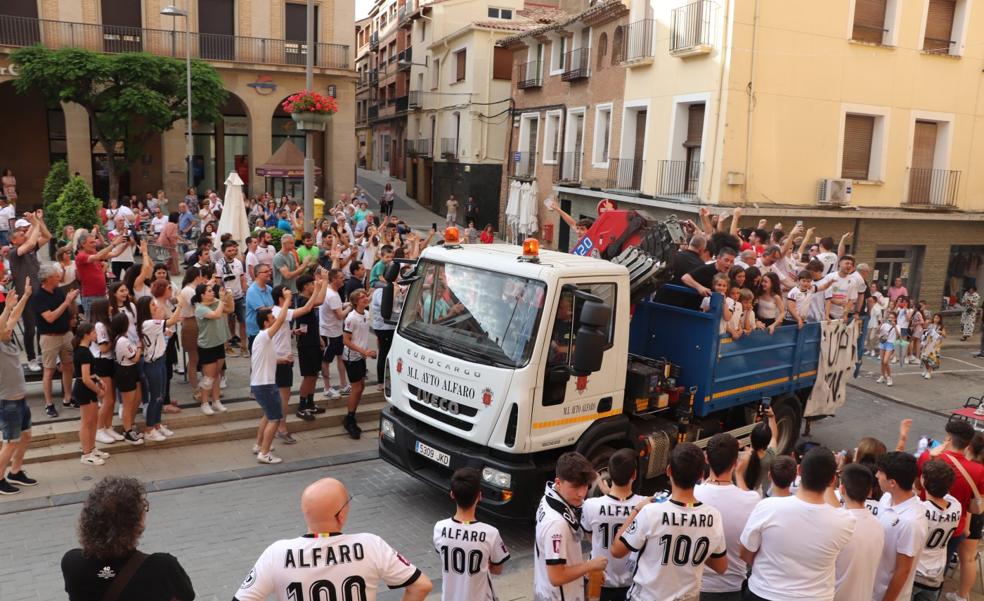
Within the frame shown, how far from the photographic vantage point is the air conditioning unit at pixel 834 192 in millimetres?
19547

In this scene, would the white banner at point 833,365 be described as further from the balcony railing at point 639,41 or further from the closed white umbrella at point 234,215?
the balcony railing at point 639,41

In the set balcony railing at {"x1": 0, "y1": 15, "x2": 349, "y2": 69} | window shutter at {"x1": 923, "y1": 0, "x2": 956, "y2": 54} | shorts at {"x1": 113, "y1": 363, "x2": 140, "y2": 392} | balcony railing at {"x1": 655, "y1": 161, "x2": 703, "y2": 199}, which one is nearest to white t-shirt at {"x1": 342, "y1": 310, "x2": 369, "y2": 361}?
shorts at {"x1": 113, "y1": 363, "x2": 140, "y2": 392}

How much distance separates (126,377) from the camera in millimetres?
8508

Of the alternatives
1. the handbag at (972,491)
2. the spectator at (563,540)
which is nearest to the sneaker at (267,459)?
the spectator at (563,540)

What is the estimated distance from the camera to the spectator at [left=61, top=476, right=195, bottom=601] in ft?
11.0

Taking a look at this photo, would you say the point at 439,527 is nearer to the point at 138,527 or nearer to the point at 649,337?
the point at 138,527

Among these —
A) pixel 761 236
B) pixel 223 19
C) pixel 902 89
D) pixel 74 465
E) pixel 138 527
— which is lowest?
pixel 74 465

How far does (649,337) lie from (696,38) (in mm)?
13267

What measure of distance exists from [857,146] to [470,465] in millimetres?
17457

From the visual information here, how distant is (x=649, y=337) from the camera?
855 centimetres

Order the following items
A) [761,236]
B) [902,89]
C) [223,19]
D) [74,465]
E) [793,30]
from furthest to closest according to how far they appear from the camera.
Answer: [223,19]
[902,89]
[793,30]
[761,236]
[74,465]

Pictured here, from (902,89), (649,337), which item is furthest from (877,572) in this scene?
(902,89)

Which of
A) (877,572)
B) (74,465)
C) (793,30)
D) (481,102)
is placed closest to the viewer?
(877,572)

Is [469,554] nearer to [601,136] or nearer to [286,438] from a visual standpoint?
[286,438]
